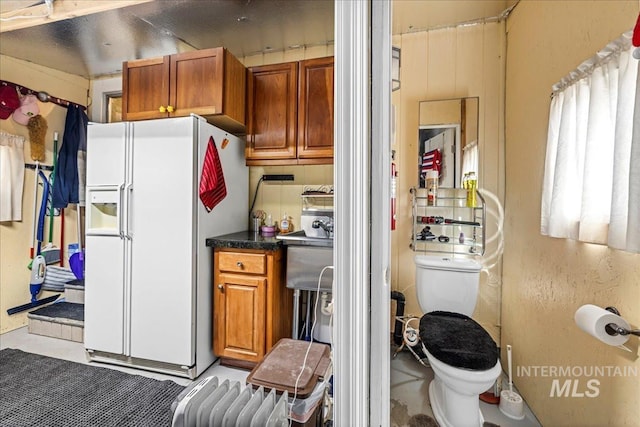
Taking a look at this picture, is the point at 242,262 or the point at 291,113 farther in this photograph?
the point at 291,113

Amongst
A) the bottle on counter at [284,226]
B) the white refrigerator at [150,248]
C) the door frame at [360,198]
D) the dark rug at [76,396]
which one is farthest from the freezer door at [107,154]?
the door frame at [360,198]

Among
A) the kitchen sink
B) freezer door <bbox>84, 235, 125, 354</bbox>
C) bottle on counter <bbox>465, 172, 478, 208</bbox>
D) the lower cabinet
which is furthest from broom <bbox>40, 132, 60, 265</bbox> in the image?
bottle on counter <bbox>465, 172, 478, 208</bbox>

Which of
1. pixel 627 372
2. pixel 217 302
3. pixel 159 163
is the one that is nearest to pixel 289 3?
pixel 159 163

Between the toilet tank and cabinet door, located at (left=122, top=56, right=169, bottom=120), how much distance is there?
221cm

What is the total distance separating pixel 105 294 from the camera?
1995mm

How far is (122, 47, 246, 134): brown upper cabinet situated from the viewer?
2.02m

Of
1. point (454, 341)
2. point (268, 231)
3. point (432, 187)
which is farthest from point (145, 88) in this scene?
point (454, 341)

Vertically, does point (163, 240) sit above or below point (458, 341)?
above

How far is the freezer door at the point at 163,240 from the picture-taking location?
6.05 feet

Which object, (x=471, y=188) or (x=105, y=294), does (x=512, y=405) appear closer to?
(x=471, y=188)

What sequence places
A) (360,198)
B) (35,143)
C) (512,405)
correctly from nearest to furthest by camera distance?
1. (360,198)
2. (512,405)
3. (35,143)

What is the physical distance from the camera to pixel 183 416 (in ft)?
3.86

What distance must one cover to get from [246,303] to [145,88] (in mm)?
1795

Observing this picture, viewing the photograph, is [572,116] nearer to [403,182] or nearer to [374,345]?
[403,182]
